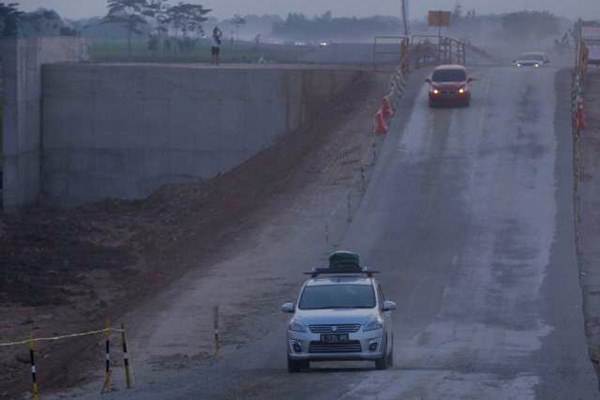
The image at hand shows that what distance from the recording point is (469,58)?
313ft

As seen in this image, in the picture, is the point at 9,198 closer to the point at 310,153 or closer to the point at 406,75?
the point at 310,153

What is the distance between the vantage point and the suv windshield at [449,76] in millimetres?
57375

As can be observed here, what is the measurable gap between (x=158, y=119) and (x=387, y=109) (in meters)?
10.8

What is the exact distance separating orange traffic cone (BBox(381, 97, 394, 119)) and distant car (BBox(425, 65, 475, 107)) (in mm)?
2272

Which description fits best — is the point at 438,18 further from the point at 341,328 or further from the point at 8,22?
the point at 341,328

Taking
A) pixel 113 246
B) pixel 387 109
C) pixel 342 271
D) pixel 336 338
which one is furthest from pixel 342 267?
pixel 387 109

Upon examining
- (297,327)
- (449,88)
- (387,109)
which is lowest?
(297,327)

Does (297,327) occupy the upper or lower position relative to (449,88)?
lower

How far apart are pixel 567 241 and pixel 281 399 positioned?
2003 cm

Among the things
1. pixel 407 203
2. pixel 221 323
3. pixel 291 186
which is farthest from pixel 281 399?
pixel 291 186

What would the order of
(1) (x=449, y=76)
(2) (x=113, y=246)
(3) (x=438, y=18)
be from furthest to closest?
(3) (x=438, y=18) → (1) (x=449, y=76) → (2) (x=113, y=246)

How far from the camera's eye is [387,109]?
54500mm

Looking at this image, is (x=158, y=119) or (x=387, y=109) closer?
(x=387, y=109)

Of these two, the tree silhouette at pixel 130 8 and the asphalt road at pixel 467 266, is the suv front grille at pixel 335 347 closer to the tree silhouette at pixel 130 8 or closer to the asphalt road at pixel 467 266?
the asphalt road at pixel 467 266
